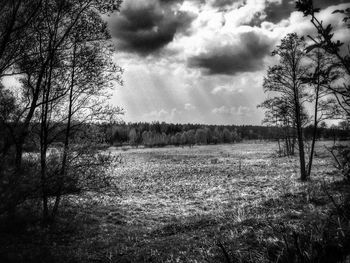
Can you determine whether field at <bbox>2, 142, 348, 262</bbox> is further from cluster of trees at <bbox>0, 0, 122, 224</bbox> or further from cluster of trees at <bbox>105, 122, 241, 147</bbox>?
cluster of trees at <bbox>105, 122, 241, 147</bbox>

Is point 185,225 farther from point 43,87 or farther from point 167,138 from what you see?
point 167,138

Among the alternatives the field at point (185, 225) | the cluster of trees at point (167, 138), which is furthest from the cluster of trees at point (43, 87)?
the cluster of trees at point (167, 138)

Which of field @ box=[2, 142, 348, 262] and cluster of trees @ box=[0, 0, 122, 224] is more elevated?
cluster of trees @ box=[0, 0, 122, 224]

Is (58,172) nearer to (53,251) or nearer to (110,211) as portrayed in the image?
(53,251)

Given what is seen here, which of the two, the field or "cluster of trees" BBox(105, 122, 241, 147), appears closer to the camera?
the field

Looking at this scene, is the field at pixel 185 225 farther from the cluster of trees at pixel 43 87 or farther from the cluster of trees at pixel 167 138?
the cluster of trees at pixel 167 138

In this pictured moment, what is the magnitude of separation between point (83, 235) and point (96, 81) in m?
5.90

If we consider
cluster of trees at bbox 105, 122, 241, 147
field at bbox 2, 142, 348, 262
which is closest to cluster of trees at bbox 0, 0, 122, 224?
field at bbox 2, 142, 348, 262

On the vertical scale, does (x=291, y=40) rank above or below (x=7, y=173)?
above

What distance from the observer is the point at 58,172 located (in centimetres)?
677

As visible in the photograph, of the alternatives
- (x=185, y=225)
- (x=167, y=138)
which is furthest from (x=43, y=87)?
(x=167, y=138)

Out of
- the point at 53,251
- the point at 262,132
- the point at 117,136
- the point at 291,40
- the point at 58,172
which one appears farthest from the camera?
the point at 262,132

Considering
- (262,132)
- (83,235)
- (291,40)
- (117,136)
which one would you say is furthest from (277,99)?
(262,132)

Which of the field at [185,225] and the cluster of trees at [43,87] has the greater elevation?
the cluster of trees at [43,87]
